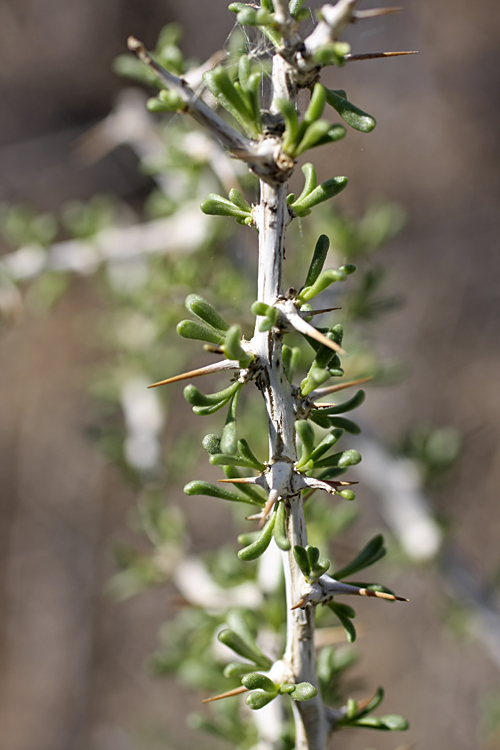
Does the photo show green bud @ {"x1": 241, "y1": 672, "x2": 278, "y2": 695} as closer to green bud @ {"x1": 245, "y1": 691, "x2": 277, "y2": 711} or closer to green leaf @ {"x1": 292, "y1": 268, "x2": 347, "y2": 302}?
green bud @ {"x1": 245, "y1": 691, "x2": 277, "y2": 711}

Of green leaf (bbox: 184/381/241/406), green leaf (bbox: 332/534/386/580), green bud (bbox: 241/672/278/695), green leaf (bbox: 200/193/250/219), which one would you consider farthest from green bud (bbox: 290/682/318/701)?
green leaf (bbox: 200/193/250/219)

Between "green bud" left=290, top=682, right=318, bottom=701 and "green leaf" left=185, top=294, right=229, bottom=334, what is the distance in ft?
1.61

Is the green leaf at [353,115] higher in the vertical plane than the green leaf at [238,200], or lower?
higher

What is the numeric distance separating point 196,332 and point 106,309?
14.1ft

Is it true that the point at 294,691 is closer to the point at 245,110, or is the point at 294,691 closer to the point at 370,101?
the point at 245,110

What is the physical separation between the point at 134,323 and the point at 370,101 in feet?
13.5

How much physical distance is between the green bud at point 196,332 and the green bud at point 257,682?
45 cm

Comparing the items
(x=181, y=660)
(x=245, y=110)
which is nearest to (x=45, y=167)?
(x=181, y=660)

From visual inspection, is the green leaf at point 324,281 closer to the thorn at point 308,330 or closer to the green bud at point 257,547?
the thorn at point 308,330

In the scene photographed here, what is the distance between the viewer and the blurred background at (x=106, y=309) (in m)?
4.94

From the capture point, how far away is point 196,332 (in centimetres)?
70

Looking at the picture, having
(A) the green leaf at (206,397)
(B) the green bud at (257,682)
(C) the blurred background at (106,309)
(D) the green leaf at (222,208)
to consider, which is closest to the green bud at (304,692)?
(B) the green bud at (257,682)

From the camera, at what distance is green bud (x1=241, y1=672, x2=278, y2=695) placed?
2.44 feet

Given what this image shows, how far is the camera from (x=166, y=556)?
180 centimetres
